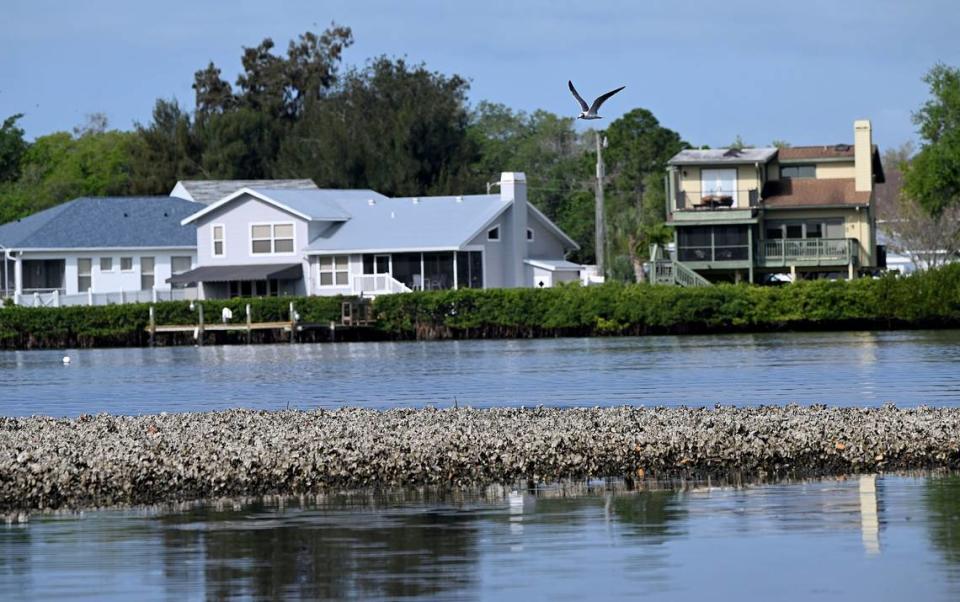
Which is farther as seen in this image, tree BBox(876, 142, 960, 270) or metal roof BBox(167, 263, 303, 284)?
tree BBox(876, 142, 960, 270)

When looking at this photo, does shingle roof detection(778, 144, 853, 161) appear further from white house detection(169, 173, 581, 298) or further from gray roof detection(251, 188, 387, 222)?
gray roof detection(251, 188, 387, 222)

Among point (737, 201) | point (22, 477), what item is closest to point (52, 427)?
point (22, 477)

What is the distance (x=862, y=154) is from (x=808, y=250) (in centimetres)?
587

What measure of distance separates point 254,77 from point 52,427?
10752 centimetres

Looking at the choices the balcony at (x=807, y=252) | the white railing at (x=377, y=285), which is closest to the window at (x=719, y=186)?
the balcony at (x=807, y=252)

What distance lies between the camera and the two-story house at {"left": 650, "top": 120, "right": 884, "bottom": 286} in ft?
261

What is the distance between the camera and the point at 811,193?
8156cm

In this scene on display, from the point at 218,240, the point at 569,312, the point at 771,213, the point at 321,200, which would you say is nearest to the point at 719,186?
the point at 771,213

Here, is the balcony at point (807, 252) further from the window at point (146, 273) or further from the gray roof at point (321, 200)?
the window at point (146, 273)

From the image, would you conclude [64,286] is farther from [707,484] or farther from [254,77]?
[707,484]

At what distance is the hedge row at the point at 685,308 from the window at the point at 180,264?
1690 centimetres

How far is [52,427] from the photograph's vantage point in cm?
2436

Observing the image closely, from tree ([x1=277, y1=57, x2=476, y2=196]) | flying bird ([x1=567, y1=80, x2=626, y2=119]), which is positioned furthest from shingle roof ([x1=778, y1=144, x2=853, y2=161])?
flying bird ([x1=567, y1=80, x2=626, y2=119])

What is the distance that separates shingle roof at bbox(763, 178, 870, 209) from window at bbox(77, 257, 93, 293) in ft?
107
